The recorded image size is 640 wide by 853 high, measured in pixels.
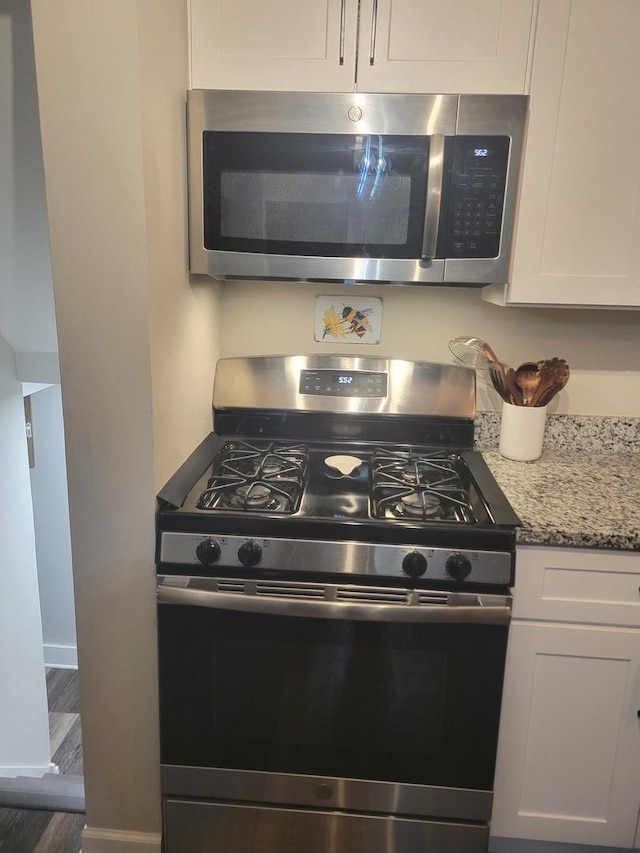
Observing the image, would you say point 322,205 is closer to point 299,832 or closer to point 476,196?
point 476,196

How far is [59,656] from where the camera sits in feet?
11.3

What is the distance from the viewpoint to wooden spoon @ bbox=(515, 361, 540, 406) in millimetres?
1724

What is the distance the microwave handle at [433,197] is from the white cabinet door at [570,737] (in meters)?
0.89

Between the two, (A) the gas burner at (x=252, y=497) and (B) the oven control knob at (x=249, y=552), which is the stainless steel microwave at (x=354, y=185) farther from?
(B) the oven control knob at (x=249, y=552)

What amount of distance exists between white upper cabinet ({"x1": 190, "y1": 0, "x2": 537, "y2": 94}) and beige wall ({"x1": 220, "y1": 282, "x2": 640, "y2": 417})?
0.57 metres

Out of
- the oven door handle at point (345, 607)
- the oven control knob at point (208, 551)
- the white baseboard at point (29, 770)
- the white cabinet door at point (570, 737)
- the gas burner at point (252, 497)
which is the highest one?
the gas burner at point (252, 497)

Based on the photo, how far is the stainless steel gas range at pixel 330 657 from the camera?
1339 millimetres

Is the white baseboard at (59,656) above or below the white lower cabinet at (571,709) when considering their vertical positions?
below

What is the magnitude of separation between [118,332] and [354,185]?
2.13 ft

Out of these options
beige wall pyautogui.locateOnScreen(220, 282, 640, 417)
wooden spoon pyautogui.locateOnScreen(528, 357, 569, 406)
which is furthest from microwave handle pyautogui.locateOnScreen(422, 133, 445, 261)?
wooden spoon pyautogui.locateOnScreen(528, 357, 569, 406)

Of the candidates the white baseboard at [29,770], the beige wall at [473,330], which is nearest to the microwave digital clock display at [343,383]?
the beige wall at [473,330]

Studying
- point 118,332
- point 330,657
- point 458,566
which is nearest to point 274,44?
point 118,332

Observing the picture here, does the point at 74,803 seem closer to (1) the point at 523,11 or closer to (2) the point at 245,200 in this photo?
(2) the point at 245,200

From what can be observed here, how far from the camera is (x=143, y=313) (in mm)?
1264
